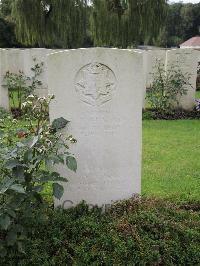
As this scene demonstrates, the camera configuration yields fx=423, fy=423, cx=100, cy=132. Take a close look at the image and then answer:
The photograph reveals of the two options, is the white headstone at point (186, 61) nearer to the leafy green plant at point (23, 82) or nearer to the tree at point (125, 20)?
the leafy green plant at point (23, 82)

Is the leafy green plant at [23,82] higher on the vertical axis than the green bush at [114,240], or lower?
higher

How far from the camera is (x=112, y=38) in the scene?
780 inches

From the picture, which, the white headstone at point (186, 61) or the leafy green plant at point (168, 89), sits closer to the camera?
the white headstone at point (186, 61)

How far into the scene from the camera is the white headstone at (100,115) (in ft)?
11.5

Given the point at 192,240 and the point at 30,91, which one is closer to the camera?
the point at 192,240

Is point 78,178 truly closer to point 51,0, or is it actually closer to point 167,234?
point 167,234

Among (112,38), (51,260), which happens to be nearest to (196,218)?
(51,260)

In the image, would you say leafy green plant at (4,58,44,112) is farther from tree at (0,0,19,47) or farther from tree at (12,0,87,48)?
tree at (0,0,19,47)

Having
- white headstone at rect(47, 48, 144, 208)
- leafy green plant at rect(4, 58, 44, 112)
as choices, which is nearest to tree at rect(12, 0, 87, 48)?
leafy green plant at rect(4, 58, 44, 112)

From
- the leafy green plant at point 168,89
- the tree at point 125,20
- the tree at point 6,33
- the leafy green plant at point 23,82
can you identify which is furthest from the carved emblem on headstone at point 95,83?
the tree at point 6,33

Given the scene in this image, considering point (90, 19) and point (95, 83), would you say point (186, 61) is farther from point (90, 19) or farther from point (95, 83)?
point (90, 19)

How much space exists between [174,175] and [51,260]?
2.54 meters

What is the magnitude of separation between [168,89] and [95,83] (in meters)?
6.49

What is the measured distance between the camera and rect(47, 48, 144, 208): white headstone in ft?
11.5
